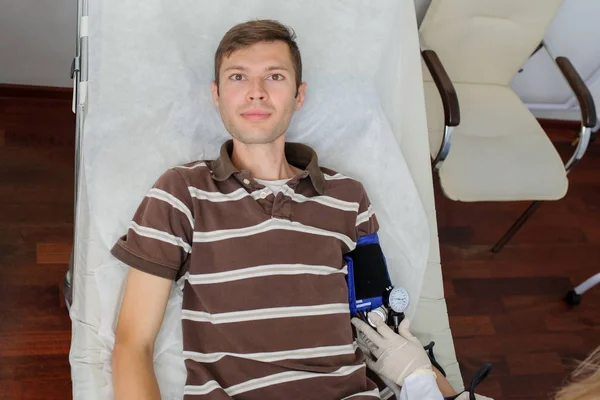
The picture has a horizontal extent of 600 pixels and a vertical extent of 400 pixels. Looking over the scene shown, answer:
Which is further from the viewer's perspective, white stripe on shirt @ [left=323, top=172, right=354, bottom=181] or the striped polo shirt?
white stripe on shirt @ [left=323, top=172, right=354, bottom=181]

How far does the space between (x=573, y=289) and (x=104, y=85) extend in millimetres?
1936

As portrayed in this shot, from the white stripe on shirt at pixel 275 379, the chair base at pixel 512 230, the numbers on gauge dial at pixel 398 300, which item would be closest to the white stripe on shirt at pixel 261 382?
the white stripe on shirt at pixel 275 379

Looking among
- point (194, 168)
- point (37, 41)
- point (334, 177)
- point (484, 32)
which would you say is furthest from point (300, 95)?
point (37, 41)

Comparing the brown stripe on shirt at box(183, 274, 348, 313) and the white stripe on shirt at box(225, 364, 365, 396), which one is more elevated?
the brown stripe on shirt at box(183, 274, 348, 313)

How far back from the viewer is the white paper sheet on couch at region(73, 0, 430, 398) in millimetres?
1438

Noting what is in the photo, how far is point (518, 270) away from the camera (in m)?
2.44

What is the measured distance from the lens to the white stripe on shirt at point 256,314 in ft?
4.39

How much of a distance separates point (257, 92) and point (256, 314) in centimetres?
52

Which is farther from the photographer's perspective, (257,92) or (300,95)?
(300,95)

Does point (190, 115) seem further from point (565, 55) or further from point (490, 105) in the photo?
point (565, 55)

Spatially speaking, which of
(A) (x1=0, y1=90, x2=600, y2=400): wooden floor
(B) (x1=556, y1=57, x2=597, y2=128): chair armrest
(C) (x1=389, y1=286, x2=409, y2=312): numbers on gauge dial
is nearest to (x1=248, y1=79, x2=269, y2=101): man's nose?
(C) (x1=389, y1=286, x2=409, y2=312): numbers on gauge dial

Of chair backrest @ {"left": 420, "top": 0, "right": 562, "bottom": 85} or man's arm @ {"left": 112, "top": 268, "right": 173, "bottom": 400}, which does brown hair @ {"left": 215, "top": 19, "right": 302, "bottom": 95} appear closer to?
man's arm @ {"left": 112, "top": 268, "right": 173, "bottom": 400}

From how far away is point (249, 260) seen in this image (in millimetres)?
1371

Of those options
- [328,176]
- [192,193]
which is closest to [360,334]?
[328,176]
